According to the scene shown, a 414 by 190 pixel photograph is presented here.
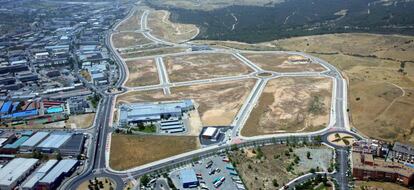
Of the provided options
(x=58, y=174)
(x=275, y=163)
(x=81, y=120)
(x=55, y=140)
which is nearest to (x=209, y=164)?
(x=275, y=163)

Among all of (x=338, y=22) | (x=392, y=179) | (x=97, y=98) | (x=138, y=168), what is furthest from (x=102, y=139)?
(x=338, y=22)

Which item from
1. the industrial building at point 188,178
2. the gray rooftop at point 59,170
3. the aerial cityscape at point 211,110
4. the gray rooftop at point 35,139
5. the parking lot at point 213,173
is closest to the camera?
the industrial building at point 188,178

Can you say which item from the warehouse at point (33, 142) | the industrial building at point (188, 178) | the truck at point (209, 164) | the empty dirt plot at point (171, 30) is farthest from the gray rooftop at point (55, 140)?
the empty dirt plot at point (171, 30)

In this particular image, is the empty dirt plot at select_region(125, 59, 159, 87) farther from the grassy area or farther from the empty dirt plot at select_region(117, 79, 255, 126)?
the grassy area

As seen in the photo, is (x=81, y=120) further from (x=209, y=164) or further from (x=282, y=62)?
(x=282, y=62)

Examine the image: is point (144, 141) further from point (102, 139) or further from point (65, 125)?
point (65, 125)

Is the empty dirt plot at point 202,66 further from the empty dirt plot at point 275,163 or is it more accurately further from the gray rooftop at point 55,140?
the empty dirt plot at point 275,163

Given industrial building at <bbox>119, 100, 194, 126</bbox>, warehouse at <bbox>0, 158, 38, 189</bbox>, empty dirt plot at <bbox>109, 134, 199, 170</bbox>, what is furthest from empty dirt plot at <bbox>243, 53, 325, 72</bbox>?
warehouse at <bbox>0, 158, 38, 189</bbox>
